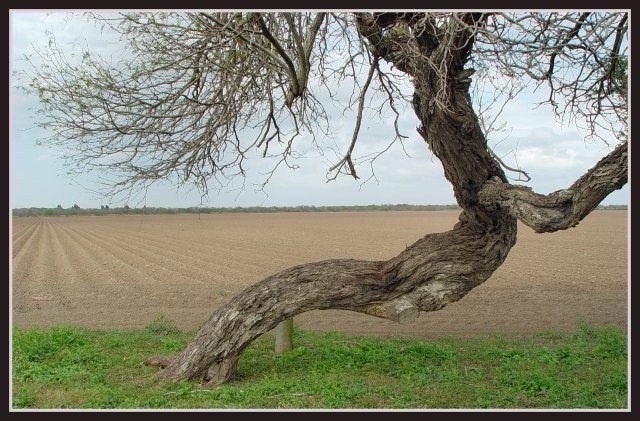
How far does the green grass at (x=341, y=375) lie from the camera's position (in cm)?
562

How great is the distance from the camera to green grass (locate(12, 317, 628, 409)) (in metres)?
5.62

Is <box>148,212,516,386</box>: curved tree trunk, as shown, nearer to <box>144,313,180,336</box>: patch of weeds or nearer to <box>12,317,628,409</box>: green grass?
<box>12,317,628,409</box>: green grass

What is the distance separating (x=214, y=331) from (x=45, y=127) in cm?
281

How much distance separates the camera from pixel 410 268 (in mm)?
6172

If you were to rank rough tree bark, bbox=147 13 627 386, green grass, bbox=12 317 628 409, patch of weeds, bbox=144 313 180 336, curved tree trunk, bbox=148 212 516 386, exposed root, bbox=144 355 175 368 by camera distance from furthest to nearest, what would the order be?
1. patch of weeds, bbox=144 313 180 336
2. exposed root, bbox=144 355 175 368
3. curved tree trunk, bbox=148 212 516 386
4. rough tree bark, bbox=147 13 627 386
5. green grass, bbox=12 317 628 409

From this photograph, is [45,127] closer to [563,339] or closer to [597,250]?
[563,339]

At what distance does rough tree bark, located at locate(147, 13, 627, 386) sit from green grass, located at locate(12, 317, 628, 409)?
1.60ft

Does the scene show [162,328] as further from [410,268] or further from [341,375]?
[410,268]

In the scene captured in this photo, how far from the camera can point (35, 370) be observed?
6504mm

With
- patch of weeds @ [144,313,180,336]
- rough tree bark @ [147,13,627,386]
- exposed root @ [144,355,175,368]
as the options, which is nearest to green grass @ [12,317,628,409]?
exposed root @ [144,355,175,368]

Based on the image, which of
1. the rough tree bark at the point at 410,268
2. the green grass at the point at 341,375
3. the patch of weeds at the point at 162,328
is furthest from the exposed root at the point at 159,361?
the patch of weeds at the point at 162,328

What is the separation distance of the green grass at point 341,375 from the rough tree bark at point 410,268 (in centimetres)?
49

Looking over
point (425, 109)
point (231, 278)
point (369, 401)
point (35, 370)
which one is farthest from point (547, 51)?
point (231, 278)

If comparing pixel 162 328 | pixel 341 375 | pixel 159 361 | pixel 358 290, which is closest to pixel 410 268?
pixel 358 290
